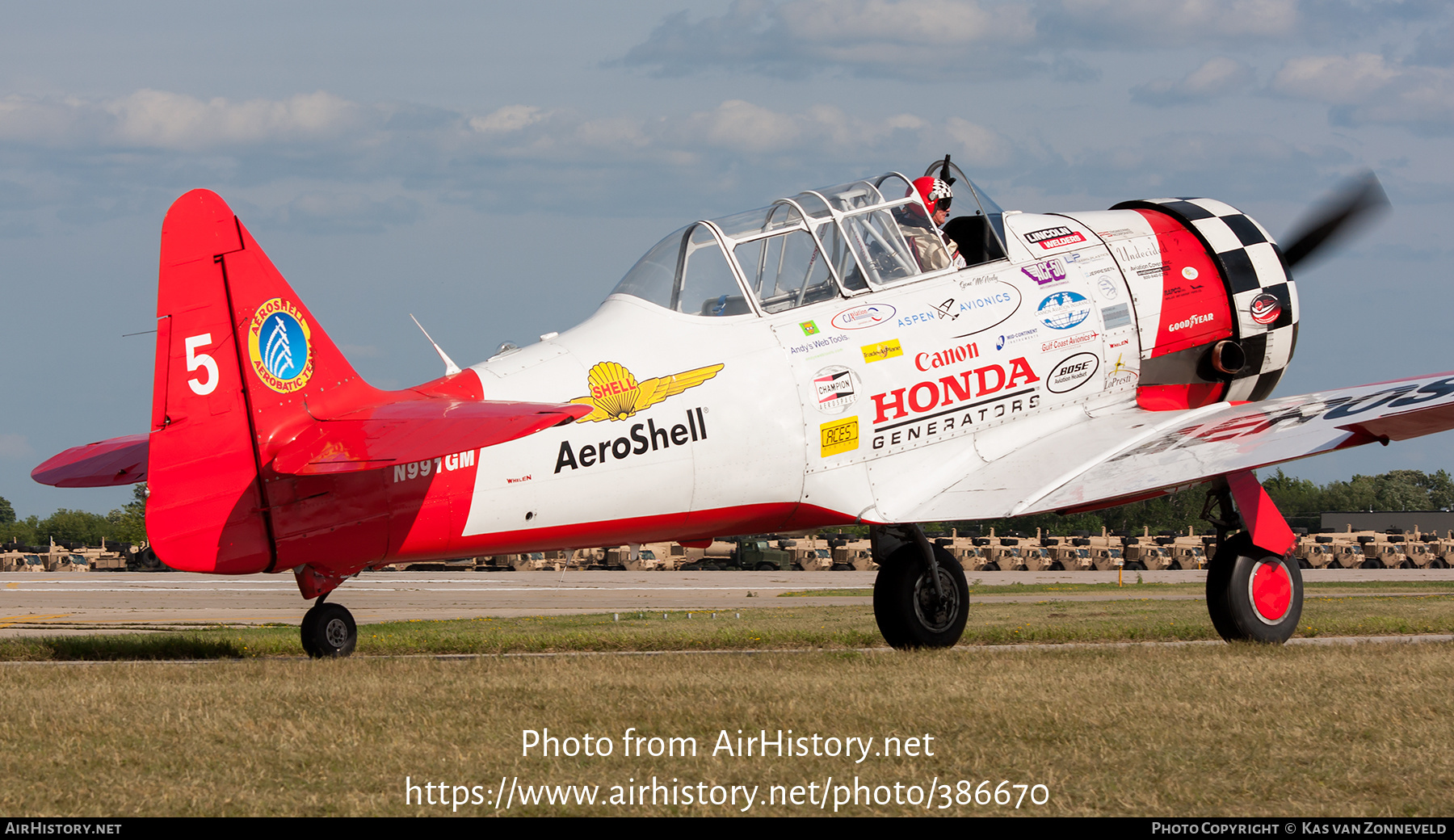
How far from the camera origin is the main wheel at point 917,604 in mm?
10883

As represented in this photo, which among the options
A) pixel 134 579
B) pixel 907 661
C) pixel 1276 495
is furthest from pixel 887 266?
pixel 1276 495

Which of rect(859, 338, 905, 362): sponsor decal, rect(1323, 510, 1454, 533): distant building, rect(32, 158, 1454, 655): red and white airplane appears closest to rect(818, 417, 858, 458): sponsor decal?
rect(32, 158, 1454, 655): red and white airplane

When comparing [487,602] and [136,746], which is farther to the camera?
[487,602]

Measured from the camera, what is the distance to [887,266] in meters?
10.8

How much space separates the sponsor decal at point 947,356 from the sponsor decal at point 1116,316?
4.86ft

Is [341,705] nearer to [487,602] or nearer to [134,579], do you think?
[487,602]

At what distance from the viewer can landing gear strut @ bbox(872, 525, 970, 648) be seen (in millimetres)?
10883

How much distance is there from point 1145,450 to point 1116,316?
1431 mm

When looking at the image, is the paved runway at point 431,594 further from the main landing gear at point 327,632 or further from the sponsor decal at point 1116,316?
the sponsor decal at point 1116,316

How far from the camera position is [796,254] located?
34.8 ft

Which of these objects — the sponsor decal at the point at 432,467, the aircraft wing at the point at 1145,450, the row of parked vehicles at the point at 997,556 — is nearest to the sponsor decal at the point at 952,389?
the aircraft wing at the point at 1145,450

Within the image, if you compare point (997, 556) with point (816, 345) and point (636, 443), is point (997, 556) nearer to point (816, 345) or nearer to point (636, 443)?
point (816, 345)
